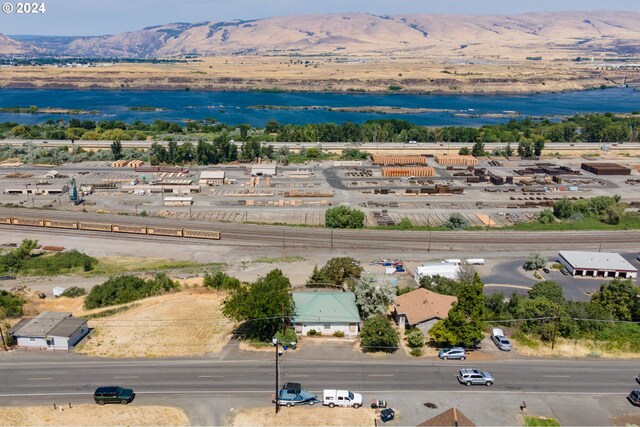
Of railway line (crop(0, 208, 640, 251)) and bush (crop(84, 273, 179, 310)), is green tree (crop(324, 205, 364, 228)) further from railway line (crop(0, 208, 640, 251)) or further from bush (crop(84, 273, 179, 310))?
bush (crop(84, 273, 179, 310))

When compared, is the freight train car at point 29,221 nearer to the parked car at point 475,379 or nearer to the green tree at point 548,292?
the parked car at point 475,379

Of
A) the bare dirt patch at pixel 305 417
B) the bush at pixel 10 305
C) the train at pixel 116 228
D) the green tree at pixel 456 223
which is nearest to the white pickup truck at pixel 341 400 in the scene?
the bare dirt patch at pixel 305 417

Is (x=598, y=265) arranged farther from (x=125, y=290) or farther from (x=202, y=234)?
(x=125, y=290)

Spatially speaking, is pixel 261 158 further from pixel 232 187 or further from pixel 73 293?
pixel 73 293

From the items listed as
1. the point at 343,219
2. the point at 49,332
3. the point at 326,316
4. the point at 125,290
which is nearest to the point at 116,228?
the point at 125,290

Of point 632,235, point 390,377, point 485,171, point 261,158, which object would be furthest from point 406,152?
point 390,377

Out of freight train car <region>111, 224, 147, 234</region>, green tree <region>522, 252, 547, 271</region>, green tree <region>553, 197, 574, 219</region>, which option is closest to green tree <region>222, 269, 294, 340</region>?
green tree <region>522, 252, 547, 271</region>
